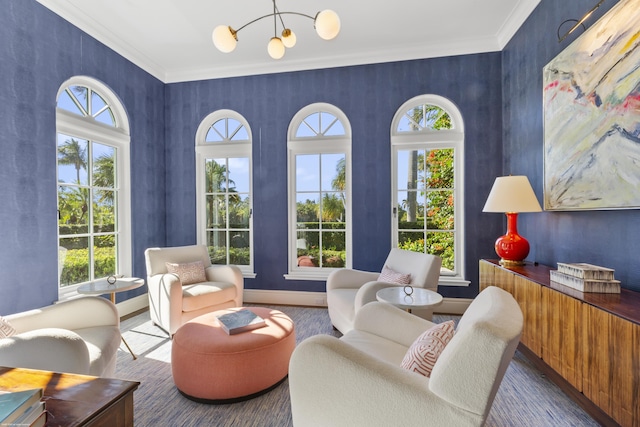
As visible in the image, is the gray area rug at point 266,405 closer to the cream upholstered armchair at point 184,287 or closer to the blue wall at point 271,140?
the cream upholstered armchair at point 184,287

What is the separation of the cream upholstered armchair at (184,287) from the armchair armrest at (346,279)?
108 centimetres

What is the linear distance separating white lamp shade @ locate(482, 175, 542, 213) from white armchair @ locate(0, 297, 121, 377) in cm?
302

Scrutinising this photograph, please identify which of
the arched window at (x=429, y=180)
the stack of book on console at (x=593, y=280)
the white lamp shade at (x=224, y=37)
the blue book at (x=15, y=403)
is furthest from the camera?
the arched window at (x=429, y=180)

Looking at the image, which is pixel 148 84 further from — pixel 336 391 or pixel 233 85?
pixel 336 391

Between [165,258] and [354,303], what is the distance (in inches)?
86.7

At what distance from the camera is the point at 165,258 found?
11.1 ft

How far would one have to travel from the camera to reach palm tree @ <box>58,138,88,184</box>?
2962 mm

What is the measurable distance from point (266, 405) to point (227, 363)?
1.23 feet

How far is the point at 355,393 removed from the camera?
111cm

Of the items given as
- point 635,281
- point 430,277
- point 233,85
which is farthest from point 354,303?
point 233,85

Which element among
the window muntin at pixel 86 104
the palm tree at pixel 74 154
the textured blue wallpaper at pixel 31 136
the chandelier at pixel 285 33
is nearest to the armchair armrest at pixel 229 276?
the textured blue wallpaper at pixel 31 136

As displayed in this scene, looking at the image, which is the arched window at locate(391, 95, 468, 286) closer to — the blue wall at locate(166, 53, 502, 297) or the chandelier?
the blue wall at locate(166, 53, 502, 297)

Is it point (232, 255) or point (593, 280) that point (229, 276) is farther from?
point (593, 280)

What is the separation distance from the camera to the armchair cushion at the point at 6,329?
162 cm
